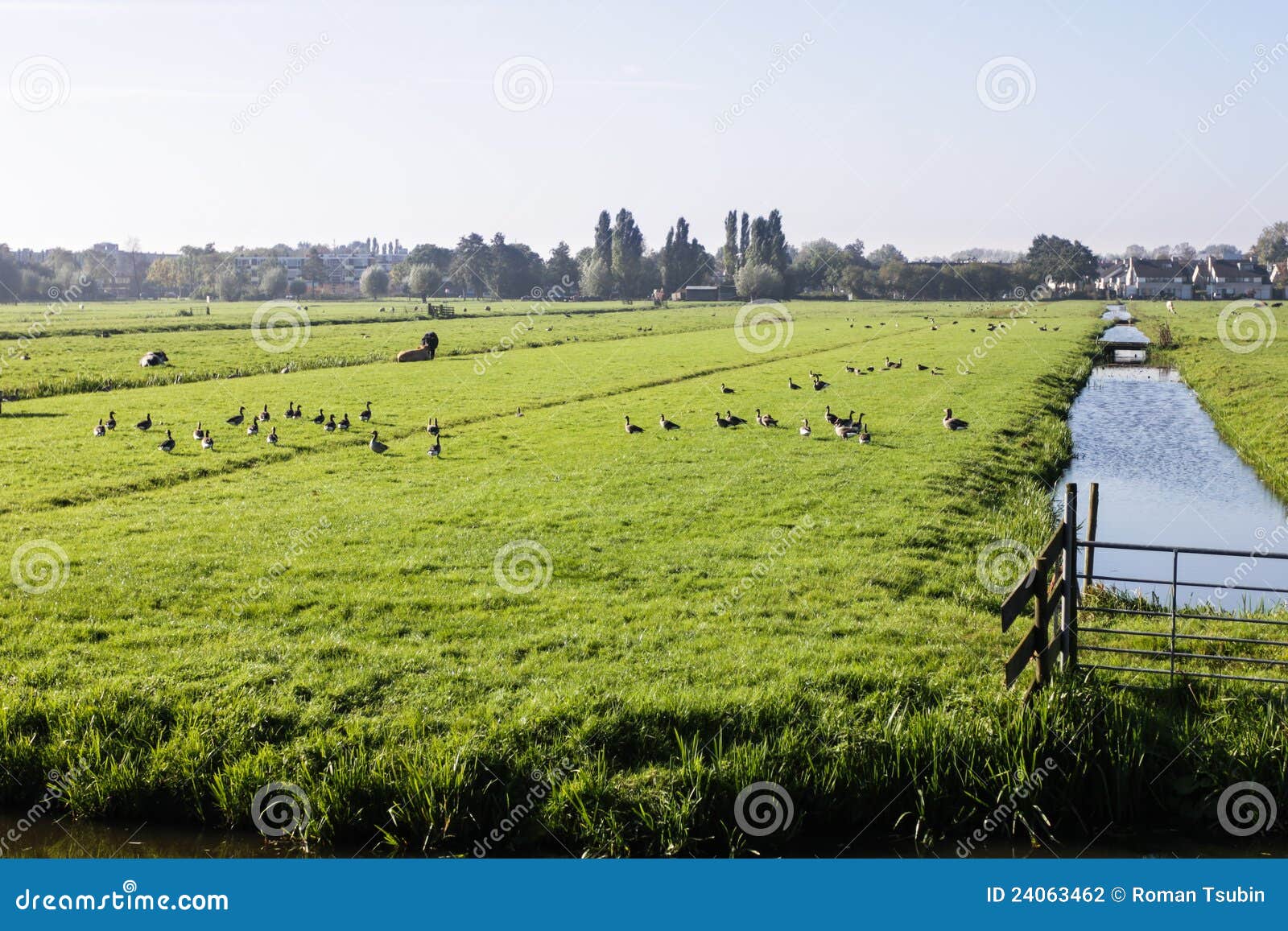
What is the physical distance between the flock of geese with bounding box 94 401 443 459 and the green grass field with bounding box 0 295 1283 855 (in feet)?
1.73

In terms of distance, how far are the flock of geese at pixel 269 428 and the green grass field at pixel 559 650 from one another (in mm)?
529

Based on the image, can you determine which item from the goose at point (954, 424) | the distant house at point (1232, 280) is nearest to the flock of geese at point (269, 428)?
the goose at point (954, 424)

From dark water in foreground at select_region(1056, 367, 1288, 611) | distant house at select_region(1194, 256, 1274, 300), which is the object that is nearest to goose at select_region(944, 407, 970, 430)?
dark water in foreground at select_region(1056, 367, 1288, 611)

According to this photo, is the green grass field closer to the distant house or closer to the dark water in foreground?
the dark water in foreground

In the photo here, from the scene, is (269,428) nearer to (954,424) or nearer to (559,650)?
(559,650)

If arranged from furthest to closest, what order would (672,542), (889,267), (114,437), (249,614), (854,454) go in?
1. (889,267)
2. (114,437)
3. (854,454)
4. (672,542)
5. (249,614)

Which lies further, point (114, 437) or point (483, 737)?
point (114, 437)

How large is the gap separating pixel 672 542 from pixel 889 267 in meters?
175

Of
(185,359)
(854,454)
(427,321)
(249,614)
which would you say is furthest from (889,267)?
(249,614)

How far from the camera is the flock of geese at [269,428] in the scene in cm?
2789

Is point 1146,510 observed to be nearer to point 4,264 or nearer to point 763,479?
point 763,479

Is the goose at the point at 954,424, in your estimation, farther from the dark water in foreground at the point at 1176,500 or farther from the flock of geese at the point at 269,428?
the flock of geese at the point at 269,428

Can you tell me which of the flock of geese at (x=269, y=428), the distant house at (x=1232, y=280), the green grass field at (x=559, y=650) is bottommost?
the green grass field at (x=559, y=650)

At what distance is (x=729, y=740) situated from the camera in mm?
10703
